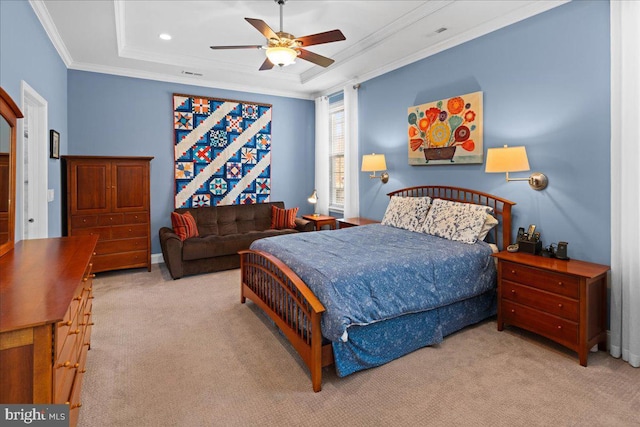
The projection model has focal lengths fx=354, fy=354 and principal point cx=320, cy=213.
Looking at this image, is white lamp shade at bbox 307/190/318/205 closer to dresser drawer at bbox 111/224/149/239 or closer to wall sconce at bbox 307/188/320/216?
→ wall sconce at bbox 307/188/320/216

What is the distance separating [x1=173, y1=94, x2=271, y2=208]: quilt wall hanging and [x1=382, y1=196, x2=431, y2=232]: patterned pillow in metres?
2.70

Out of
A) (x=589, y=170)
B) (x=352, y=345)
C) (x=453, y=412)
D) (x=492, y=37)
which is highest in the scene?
(x=492, y=37)

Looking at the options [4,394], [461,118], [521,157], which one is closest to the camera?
[4,394]

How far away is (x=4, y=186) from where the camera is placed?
204 cm

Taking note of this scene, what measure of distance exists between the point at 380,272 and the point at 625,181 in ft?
6.33

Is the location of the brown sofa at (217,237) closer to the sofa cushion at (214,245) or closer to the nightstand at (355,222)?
the sofa cushion at (214,245)

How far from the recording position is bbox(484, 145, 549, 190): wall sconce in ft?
10.3

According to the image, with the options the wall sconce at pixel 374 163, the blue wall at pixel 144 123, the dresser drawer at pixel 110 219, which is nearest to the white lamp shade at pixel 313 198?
the blue wall at pixel 144 123

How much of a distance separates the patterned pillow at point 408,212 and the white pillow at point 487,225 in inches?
27.2

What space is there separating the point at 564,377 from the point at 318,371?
1.68 m

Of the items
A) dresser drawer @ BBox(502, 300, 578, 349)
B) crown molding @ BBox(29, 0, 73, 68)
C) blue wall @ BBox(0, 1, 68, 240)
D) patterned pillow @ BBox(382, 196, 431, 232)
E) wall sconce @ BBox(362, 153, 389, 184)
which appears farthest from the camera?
wall sconce @ BBox(362, 153, 389, 184)

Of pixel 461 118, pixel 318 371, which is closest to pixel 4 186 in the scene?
pixel 318 371

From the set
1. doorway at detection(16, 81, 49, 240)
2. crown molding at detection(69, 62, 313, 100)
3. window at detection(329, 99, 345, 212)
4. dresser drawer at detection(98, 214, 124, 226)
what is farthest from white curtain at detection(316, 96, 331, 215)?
doorway at detection(16, 81, 49, 240)

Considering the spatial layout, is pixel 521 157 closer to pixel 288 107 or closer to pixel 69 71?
pixel 288 107
